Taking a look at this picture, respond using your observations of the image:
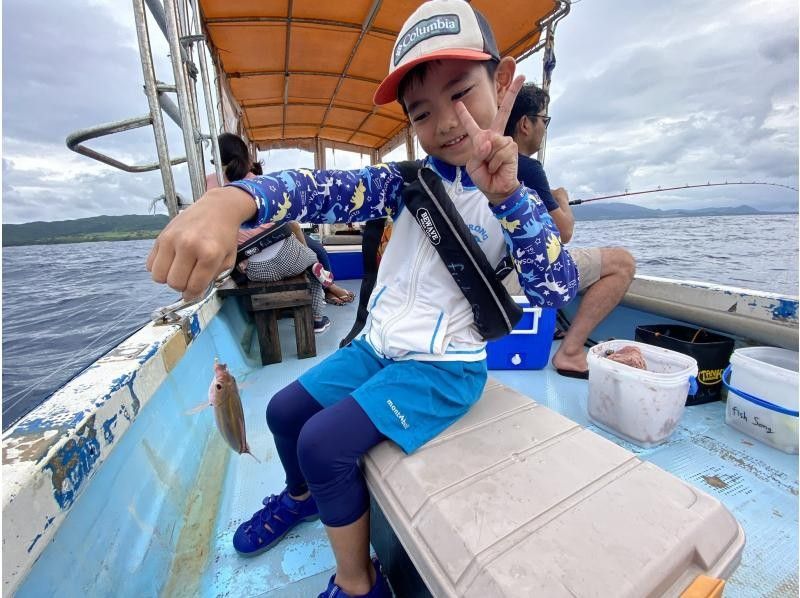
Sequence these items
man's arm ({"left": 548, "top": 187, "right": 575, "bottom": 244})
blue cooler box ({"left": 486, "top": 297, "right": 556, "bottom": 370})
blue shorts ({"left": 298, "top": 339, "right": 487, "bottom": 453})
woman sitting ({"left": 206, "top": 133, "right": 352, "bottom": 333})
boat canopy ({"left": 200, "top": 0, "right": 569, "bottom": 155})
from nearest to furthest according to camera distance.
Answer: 1. blue shorts ({"left": 298, "top": 339, "right": 487, "bottom": 453})
2. man's arm ({"left": 548, "top": 187, "right": 575, "bottom": 244})
3. blue cooler box ({"left": 486, "top": 297, "right": 556, "bottom": 370})
4. woman sitting ({"left": 206, "top": 133, "right": 352, "bottom": 333})
5. boat canopy ({"left": 200, "top": 0, "right": 569, "bottom": 155})

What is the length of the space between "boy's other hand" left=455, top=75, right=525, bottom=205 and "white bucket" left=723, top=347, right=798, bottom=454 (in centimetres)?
173

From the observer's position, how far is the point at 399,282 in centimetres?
124

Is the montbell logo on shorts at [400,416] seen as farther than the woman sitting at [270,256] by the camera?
No

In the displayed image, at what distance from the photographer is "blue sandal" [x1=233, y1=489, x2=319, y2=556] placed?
1.27 metres

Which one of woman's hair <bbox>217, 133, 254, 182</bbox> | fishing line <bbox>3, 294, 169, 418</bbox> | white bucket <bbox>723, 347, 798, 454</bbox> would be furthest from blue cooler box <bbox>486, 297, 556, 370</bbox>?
woman's hair <bbox>217, 133, 254, 182</bbox>

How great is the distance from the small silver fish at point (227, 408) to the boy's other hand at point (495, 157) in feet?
3.56

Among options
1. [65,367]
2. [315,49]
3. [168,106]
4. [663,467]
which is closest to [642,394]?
[663,467]

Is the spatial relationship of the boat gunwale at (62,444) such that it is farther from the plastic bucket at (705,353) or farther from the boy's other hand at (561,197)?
the plastic bucket at (705,353)

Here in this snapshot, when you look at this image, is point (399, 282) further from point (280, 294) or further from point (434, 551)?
point (280, 294)

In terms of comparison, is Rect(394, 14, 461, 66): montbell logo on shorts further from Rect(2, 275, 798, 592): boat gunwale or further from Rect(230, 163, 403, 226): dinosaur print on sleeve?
Rect(2, 275, 798, 592): boat gunwale

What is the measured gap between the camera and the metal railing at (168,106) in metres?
1.70

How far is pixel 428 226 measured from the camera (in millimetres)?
1120

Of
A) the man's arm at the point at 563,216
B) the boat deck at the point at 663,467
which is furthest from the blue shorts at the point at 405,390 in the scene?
the man's arm at the point at 563,216

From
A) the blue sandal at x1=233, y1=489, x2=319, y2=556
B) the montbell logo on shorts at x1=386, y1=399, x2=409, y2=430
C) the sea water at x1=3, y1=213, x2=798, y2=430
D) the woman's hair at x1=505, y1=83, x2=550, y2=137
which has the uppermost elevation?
the woman's hair at x1=505, y1=83, x2=550, y2=137
